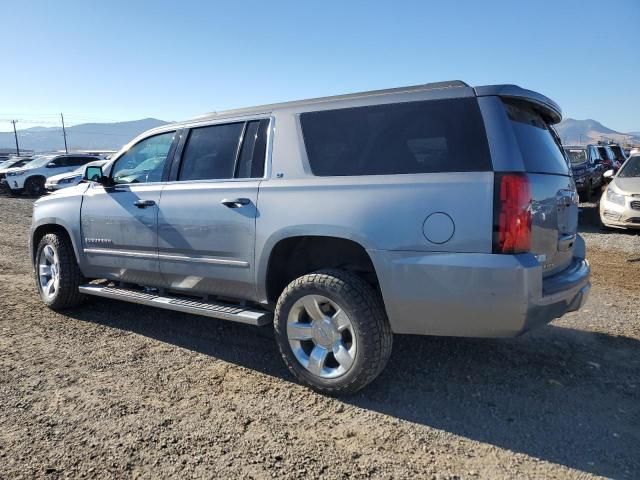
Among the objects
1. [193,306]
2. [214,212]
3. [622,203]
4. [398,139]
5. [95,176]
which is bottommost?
[622,203]

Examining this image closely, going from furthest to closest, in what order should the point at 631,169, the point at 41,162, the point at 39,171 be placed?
1. the point at 41,162
2. the point at 39,171
3. the point at 631,169

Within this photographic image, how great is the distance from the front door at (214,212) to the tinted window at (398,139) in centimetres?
54

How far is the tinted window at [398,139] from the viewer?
288cm

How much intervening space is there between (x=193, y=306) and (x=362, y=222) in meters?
1.61

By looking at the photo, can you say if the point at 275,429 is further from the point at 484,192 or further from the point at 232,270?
the point at 484,192

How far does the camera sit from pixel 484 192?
8.94 feet

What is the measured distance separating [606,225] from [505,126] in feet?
29.9

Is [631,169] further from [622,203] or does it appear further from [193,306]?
[193,306]

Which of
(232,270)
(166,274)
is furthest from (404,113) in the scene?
(166,274)

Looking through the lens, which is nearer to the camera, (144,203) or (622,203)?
(144,203)

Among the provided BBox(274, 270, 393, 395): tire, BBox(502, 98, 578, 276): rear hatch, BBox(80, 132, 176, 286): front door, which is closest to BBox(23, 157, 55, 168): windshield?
BBox(80, 132, 176, 286): front door

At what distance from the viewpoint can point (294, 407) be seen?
3158 mm

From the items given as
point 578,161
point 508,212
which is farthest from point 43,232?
point 578,161

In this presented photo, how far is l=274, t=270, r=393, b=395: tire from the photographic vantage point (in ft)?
10.1
